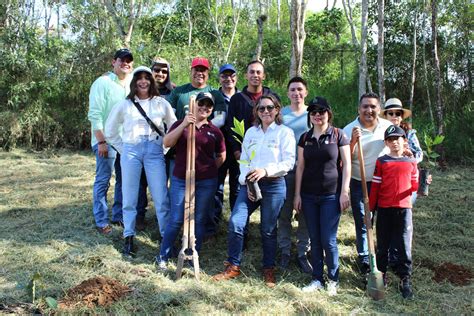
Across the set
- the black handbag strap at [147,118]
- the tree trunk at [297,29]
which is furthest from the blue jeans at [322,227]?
the tree trunk at [297,29]

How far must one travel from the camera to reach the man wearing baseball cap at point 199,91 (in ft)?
14.8

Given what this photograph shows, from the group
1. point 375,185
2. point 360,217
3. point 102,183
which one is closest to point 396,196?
point 375,185

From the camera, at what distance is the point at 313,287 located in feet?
12.6

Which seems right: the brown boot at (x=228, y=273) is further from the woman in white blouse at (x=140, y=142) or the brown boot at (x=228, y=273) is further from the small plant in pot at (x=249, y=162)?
the woman in white blouse at (x=140, y=142)

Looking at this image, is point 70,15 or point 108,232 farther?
point 70,15

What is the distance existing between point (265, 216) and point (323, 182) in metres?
0.61

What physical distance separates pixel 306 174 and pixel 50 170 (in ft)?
21.0

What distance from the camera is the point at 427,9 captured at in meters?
9.77

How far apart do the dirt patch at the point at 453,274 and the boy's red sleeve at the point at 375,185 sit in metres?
1.09

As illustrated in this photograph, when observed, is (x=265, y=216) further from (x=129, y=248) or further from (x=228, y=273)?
(x=129, y=248)

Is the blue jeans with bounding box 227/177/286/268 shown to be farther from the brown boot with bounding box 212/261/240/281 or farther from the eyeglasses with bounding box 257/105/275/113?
the eyeglasses with bounding box 257/105/275/113

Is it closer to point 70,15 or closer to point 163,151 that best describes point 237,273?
point 163,151

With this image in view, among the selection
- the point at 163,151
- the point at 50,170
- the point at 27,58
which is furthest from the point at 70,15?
the point at 163,151

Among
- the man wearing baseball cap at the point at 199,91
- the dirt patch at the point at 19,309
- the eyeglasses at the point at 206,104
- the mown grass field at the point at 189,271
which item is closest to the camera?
the dirt patch at the point at 19,309
